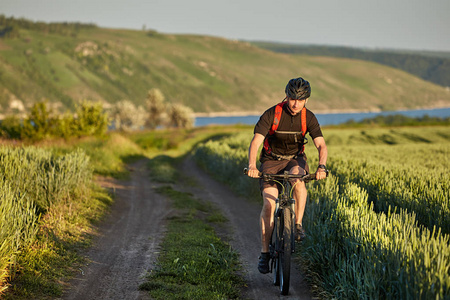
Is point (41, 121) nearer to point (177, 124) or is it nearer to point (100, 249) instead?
point (100, 249)

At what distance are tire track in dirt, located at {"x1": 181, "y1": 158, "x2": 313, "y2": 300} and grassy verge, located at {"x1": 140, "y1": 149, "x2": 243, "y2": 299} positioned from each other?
0.24 meters

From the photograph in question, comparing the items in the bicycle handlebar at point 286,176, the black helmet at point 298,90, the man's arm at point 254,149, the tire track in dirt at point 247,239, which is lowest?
the tire track in dirt at point 247,239

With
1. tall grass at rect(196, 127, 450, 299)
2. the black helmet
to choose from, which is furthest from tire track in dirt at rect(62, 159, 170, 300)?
the black helmet

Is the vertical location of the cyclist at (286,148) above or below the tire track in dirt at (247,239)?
above

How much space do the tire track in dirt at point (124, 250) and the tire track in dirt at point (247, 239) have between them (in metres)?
1.59

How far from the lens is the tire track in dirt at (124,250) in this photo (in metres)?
6.30

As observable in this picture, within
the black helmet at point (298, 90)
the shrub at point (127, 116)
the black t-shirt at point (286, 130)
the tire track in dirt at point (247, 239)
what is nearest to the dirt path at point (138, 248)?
the tire track in dirt at point (247, 239)

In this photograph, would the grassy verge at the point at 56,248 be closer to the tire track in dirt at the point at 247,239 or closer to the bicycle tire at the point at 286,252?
the tire track in dirt at the point at 247,239

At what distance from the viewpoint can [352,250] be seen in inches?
250

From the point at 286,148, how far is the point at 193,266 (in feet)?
7.72

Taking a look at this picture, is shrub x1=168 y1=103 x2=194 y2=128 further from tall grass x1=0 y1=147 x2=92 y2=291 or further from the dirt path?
tall grass x1=0 y1=147 x2=92 y2=291

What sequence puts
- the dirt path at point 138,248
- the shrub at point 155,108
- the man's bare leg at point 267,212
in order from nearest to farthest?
the dirt path at point 138,248 → the man's bare leg at point 267,212 → the shrub at point 155,108

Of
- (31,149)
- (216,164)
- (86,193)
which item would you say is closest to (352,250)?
(86,193)

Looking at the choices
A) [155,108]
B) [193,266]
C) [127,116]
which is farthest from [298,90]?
[127,116]
